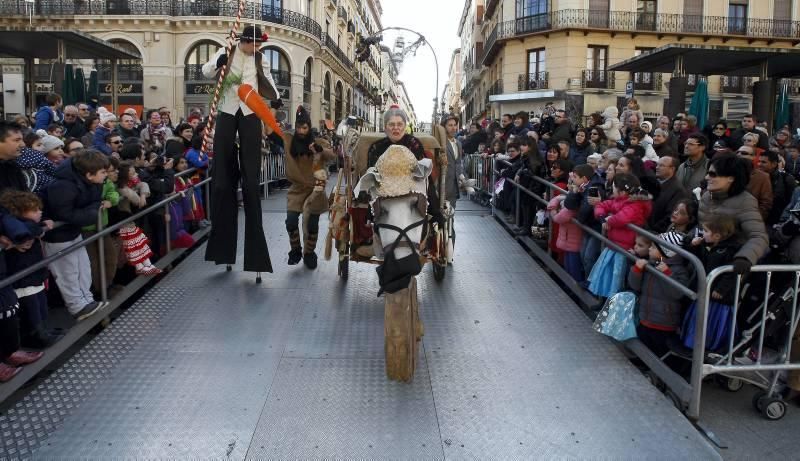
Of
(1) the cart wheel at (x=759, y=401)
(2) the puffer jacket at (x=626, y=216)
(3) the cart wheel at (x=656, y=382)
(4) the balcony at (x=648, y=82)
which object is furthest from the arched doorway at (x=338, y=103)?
(1) the cart wheel at (x=759, y=401)

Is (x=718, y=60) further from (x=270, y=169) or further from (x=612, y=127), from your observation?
(x=270, y=169)

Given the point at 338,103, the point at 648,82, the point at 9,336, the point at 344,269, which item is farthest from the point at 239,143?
the point at 338,103

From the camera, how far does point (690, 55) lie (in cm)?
1316

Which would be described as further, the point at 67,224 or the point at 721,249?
the point at 67,224

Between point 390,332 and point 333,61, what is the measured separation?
42111 millimetres

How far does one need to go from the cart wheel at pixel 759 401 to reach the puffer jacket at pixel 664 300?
660 millimetres

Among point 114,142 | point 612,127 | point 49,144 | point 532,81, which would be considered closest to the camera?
point 49,144

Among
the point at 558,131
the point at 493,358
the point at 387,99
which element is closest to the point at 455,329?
the point at 493,358

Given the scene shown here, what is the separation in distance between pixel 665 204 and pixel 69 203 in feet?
16.2

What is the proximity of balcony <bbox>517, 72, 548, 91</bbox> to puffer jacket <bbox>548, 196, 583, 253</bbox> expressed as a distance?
2832cm

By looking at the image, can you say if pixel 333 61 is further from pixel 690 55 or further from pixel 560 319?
pixel 560 319

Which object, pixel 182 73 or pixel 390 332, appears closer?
pixel 390 332

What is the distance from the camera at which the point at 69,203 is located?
471cm

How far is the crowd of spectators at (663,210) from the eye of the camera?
4281 millimetres
